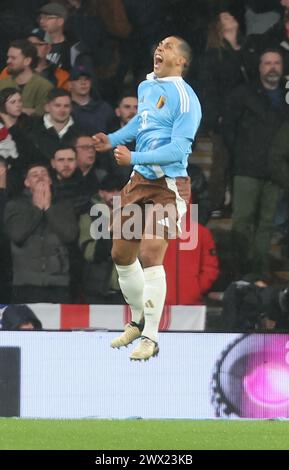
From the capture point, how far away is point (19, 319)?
12.1 metres

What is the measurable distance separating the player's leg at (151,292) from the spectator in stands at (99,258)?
4027mm

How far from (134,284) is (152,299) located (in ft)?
0.48

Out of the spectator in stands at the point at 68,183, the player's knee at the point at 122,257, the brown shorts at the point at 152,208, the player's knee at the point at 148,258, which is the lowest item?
the player's knee at the point at 148,258

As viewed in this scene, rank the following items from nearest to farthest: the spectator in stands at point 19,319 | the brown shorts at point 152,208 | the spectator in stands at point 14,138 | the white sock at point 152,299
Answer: the brown shorts at point 152,208
the white sock at point 152,299
the spectator in stands at point 19,319
the spectator in stands at point 14,138

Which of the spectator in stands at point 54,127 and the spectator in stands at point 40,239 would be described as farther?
the spectator in stands at point 54,127

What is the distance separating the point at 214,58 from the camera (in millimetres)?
12422

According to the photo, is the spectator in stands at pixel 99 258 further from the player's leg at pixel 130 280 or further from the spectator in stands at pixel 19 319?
the player's leg at pixel 130 280

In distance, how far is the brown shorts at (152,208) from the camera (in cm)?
812

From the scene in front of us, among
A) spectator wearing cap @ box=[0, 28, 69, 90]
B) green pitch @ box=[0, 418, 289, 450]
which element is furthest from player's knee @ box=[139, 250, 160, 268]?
spectator wearing cap @ box=[0, 28, 69, 90]

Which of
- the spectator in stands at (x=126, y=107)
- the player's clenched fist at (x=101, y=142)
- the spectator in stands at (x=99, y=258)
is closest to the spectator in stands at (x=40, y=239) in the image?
the spectator in stands at (x=99, y=258)

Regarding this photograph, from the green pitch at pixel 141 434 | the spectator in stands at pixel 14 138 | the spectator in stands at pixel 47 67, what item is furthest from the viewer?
the spectator in stands at pixel 47 67
